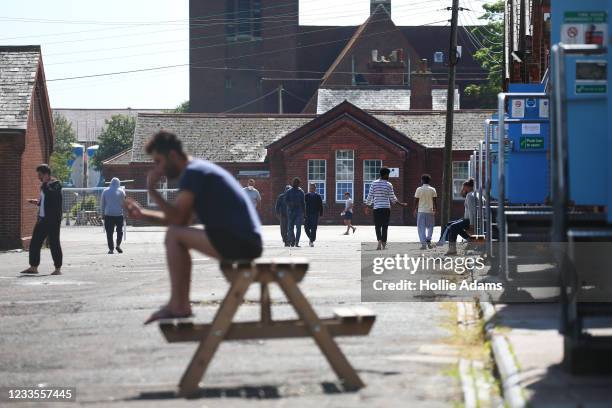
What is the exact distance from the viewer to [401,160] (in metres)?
61.7

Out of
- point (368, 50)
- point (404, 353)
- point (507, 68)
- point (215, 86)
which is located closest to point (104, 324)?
point (404, 353)

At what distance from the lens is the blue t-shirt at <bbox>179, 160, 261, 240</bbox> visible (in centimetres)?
816

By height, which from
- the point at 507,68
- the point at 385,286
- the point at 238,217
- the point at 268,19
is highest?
the point at 268,19

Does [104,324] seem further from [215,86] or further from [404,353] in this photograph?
[215,86]

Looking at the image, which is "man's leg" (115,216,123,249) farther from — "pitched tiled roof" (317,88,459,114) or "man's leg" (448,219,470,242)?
"pitched tiled roof" (317,88,459,114)

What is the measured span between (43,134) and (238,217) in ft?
103

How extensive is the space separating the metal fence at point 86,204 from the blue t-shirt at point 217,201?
139 ft

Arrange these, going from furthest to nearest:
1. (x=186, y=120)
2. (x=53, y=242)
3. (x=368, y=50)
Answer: (x=368, y=50)
(x=186, y=120)
(x=53, y=242)

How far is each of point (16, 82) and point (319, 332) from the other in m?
28.5

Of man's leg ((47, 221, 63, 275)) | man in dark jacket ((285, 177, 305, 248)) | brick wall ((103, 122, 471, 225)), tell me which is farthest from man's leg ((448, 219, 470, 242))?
brick wall ((103, 122, 471, 225))

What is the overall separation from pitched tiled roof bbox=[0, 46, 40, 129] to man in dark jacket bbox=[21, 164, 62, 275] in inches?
538

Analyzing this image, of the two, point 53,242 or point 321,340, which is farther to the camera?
point 53,242

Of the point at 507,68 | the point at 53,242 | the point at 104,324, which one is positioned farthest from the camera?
the point at 507,68

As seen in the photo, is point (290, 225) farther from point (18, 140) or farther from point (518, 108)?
point (518, 108)
